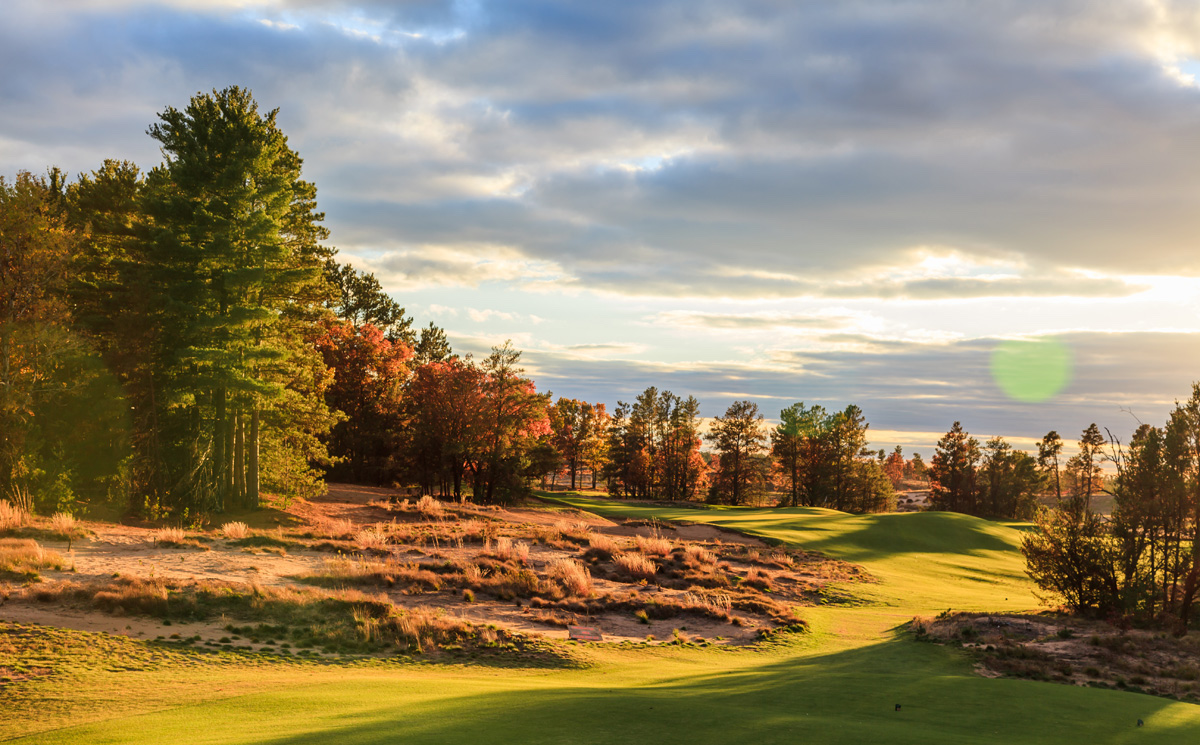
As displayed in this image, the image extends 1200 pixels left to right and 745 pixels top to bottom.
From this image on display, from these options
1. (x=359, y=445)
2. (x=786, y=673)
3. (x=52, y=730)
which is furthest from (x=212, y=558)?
(x=359, y=445)

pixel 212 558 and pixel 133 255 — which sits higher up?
pixel 133 255

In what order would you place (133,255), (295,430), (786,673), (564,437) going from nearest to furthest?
1. (786,673)
2. (133,255)
3. (295,430)
4. (564,437)

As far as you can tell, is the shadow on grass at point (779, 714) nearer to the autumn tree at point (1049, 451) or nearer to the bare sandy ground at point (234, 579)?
the bare sandy ground at point (234, 579)

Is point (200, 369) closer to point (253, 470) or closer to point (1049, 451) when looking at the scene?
point (253, 470)

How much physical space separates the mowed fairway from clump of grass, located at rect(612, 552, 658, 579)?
24.7 ft

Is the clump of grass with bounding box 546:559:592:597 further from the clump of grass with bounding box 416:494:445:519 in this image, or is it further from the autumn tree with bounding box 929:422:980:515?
the autumn tree with bounding box 929:422:980:515

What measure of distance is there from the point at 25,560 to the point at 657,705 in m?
16.5

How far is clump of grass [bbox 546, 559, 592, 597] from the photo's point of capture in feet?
72.4

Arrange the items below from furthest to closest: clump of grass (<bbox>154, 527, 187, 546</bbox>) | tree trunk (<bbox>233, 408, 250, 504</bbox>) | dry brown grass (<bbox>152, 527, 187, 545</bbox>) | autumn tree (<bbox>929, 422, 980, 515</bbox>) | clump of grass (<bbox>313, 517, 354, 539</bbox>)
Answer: autumn tree (<bbox>929, 422, 980, 515</bbox>)
tree trunk (<bbox>233, 408, 250, 504</bbox>)
clump of grass (<bbox>313, 517, 354, 539</bbox>)
dry brown grass (<bbox>152, 527, 187, 545</bbox>)
clump of grass (<bbox>154, 527, 187, 546</bbox>)

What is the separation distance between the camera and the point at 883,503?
3516 inches

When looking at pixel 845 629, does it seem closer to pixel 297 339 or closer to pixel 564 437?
pixel 297 339

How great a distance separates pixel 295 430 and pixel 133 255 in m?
11.2

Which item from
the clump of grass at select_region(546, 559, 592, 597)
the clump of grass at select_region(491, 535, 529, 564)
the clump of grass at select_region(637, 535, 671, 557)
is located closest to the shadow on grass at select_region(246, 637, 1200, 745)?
the clump of grass at select_region(546, 559, 592, 597)

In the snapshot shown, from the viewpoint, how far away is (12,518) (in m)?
20.9
